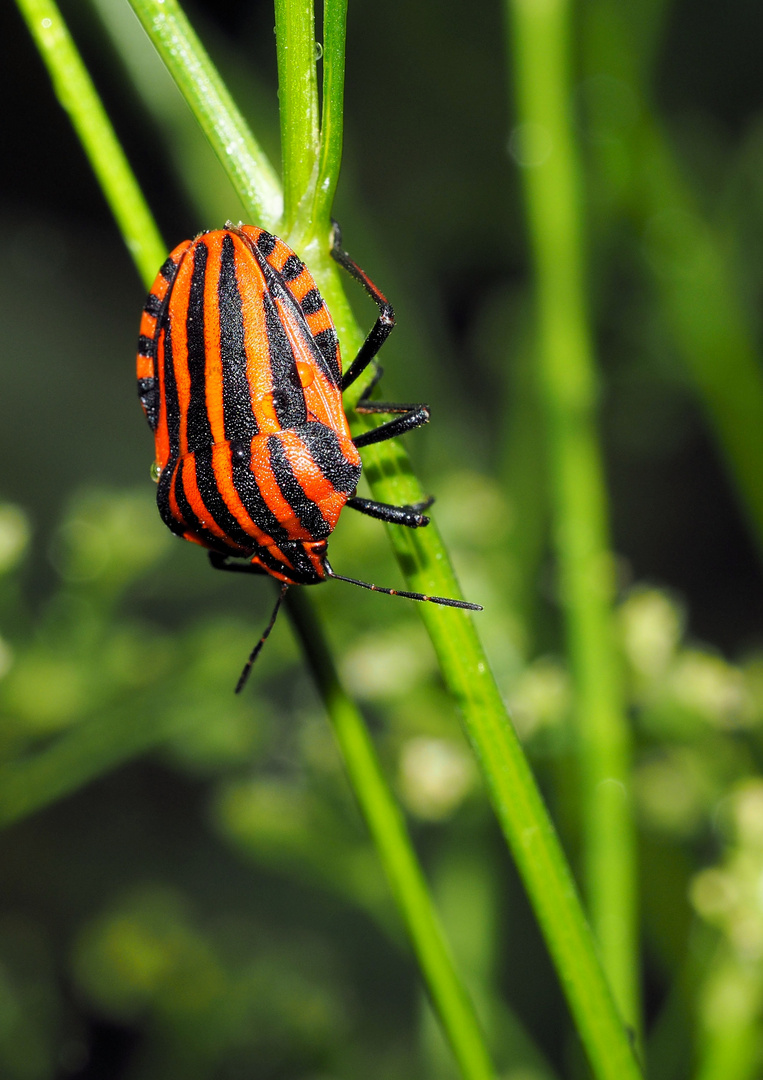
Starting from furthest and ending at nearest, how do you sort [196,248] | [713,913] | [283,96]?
1. [713,913]
2. [196,248]
3. [283,96]

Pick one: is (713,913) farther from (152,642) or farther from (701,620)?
(701,620)

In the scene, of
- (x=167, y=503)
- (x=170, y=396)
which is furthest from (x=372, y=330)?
(x=167, y=503)

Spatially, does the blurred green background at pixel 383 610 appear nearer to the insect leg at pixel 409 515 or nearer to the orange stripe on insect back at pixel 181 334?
the orange stripe on insect back at pixel 181 334

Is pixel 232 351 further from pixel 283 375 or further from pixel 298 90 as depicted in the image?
pixel 298 90

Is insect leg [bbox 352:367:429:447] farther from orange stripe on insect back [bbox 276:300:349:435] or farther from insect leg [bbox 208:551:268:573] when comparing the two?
insect leg [bbox 208:551:268:573]

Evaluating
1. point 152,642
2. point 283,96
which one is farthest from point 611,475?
point 283,96

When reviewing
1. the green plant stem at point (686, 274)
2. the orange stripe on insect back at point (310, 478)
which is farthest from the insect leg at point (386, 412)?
the green plant stem at point (686, 274)
